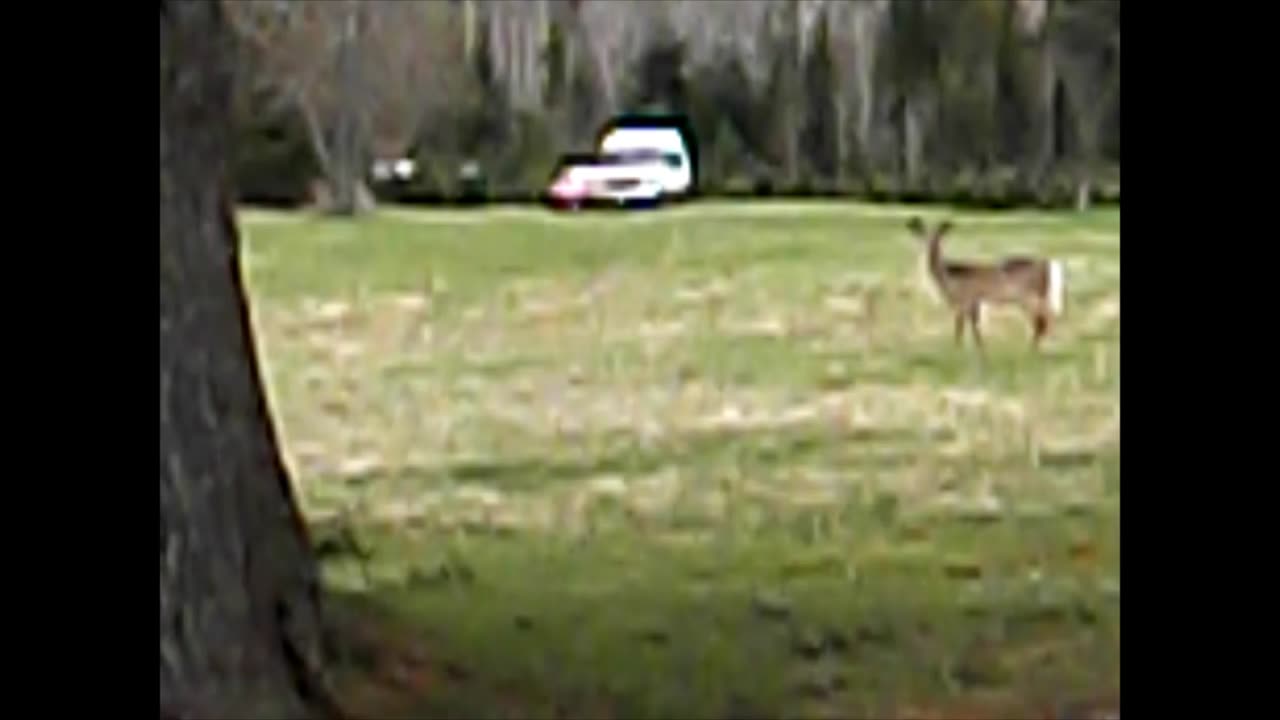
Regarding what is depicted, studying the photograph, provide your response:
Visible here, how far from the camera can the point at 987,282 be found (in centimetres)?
399

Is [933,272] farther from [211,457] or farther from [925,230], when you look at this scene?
[211,457]

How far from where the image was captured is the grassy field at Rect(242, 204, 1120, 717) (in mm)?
3986

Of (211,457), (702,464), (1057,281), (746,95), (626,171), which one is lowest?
(702,464)

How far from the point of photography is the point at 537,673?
13.2 ft

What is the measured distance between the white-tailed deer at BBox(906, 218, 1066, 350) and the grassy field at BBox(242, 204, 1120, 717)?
25 millimetres

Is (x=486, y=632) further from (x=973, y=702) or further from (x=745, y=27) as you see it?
(x=745, y=27)

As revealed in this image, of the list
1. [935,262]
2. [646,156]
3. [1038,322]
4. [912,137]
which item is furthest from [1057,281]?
[646,156]

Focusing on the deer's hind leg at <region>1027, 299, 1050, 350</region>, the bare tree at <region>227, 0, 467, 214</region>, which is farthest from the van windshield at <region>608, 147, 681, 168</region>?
the deer's hind leg at <region>1027, 299, 1050, 350</region>

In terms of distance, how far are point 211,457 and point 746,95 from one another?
1.09 metres

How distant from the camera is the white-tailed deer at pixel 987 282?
13.1 feet

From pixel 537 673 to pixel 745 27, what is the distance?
3.71 feet

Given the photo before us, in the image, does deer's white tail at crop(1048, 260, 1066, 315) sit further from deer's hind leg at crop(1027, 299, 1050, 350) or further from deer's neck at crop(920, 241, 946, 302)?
deer's neck at crop(920, 241, 946, 302)

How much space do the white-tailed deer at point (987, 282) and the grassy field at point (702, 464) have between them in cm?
2
